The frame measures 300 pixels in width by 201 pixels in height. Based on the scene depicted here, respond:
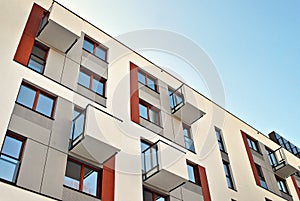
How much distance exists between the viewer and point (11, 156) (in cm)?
905

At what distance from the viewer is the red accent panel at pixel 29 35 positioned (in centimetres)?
1146

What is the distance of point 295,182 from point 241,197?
7.60 meters

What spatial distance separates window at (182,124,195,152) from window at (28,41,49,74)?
7.38 meters

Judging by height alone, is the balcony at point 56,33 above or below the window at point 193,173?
above

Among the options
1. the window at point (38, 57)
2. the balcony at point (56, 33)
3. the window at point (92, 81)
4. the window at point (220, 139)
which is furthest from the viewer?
the window at point (220, 139)

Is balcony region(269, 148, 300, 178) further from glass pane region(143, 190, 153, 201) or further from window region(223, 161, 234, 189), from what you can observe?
glass pane region(143, 190, 153, 201)

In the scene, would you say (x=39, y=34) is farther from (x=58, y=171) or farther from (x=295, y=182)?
(x=295, y=182)

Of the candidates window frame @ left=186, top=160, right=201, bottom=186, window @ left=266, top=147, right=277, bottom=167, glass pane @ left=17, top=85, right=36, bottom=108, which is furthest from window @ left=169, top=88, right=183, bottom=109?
window @ left=266, top=147, right=277, bottom=167

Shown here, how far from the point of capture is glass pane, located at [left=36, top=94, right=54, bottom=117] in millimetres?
10969

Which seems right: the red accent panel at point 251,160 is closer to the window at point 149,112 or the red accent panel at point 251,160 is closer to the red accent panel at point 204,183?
the red accent panel at point 204,183

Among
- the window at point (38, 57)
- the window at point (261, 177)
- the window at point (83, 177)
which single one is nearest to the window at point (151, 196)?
the window at point (83, 177)

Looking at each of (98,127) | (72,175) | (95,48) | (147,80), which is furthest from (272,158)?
(72,175)

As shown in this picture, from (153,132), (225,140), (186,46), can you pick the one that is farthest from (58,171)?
(225,140)

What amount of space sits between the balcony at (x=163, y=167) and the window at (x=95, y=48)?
5.25 metres
